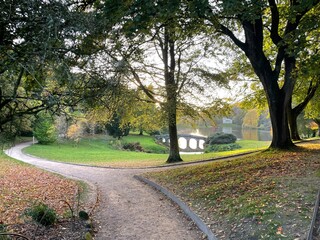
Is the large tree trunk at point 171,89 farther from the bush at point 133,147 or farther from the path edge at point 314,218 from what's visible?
the bush at point 133,147

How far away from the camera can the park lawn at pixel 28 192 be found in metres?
7.68

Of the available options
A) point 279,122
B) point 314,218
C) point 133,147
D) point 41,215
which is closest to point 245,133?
point 133,147

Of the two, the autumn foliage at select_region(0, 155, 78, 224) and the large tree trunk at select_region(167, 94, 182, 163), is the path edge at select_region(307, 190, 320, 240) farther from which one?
the large tree trunk at select_region(167, 94, 182, 163)

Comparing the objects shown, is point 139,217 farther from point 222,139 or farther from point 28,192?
point 222,139

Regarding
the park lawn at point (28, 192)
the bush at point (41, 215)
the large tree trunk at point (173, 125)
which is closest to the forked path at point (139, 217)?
the bush at point (41, 215)

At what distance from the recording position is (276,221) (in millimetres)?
5262

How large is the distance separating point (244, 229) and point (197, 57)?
1329cm

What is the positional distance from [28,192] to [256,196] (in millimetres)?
7494

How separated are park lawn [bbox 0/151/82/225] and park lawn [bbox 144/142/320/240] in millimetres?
3456

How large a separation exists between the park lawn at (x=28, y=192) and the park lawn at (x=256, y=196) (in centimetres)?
346

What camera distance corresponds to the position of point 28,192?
1012 cm

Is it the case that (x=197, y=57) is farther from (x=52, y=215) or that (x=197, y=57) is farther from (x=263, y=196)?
(x=52, y=215)

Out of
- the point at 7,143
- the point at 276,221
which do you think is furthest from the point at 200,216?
the point at 7,143

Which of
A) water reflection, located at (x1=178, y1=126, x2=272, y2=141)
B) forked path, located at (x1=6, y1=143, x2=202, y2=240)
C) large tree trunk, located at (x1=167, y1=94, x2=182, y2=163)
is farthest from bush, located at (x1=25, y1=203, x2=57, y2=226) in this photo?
water reflection, located at (x1=178, y1=126, x2=272, y2=141)
